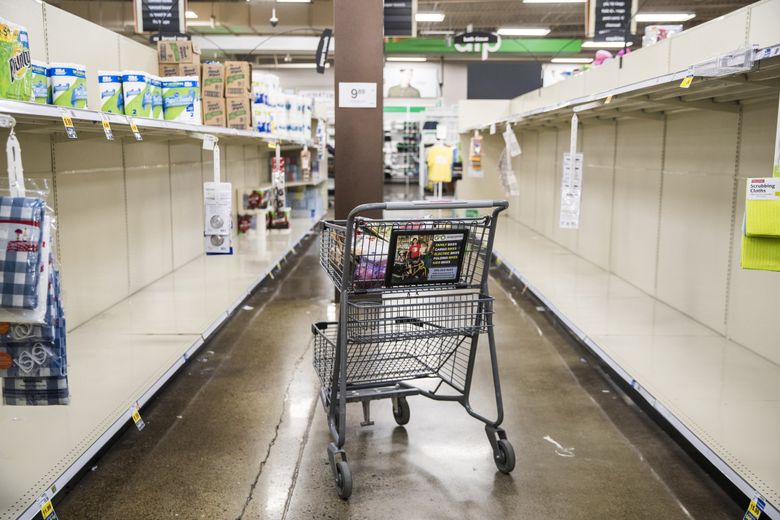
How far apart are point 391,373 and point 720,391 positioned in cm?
150

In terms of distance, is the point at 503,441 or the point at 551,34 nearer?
the point at 503,441

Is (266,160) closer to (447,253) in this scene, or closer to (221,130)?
(221,130)

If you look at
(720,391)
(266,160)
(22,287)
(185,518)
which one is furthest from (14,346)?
(266,160)

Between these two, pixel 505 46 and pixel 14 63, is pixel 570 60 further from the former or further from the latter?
pixel 14 63

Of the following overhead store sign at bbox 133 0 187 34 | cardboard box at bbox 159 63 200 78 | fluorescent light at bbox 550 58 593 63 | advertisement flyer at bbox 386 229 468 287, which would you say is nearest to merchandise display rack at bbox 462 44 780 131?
advertisement flyer at bbox 386 229 468 287

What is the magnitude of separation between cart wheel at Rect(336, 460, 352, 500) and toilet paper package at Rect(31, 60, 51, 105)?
1.92 metres

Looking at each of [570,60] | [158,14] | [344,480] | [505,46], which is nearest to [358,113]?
[344,480]

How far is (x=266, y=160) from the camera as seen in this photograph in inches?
388

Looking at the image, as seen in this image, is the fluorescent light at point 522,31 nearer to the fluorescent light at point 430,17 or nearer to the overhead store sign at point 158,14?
the fluorescent light at point 430,17

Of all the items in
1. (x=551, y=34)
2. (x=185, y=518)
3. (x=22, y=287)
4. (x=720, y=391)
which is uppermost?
(x=551, y=34)

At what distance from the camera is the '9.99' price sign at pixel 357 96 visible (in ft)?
18.2

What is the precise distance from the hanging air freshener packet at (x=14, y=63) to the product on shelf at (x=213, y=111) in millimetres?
2853

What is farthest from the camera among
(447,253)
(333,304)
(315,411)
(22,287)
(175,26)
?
(175,26)

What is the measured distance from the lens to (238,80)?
5328 mm
